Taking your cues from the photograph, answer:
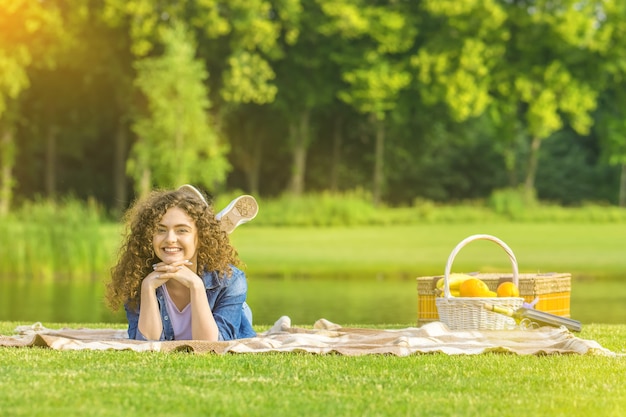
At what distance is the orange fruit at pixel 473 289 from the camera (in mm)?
7676

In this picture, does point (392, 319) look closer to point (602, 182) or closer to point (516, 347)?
point (516, 347)

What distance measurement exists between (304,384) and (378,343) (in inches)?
65.3

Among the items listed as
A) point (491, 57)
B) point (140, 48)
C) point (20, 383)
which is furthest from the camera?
point (491, 57)

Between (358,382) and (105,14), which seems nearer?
(358,382)

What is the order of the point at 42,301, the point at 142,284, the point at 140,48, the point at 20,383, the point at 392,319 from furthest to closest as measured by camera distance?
1. the point at 140,48
2. the point at 42,301
3. the point at 392,319
4. the point at 142,284
5. the point at 20,383

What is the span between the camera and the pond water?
12875 millimetres

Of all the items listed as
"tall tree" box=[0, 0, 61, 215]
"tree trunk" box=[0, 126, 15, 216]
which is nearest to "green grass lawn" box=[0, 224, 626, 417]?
"tall tree" box=[0, 0, 61, 215]

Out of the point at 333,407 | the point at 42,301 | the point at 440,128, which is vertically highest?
the point at 440,128

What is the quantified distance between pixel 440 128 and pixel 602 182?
24.8 feet

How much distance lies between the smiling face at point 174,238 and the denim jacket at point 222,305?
0.21 m

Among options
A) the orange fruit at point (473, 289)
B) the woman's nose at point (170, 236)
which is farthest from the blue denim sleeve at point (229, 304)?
the orange fruit at point (473, 289)

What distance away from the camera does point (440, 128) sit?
41.8 m

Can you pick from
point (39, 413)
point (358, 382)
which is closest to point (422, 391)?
point (358, 382)

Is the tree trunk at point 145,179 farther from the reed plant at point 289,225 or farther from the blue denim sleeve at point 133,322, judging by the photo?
the blue denim sleeve at point 133,322
